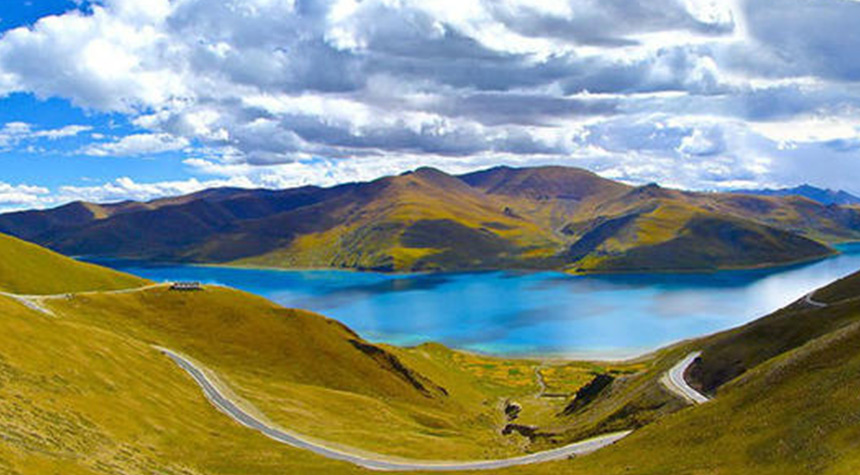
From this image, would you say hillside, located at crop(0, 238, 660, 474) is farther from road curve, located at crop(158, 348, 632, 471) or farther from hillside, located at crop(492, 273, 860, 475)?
hillside, located at crop(492, 273, 860, 475)

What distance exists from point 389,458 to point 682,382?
2085 inches

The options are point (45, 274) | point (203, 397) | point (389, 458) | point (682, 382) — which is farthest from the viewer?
point (45, 274)

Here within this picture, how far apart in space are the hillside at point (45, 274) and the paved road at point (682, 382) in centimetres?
13387

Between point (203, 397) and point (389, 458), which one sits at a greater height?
point (203, 397)

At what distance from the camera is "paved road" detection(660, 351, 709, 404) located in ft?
287

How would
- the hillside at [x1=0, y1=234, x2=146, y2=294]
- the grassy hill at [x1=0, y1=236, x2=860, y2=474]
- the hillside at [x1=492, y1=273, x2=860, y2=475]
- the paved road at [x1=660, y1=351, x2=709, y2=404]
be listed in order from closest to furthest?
the hillside at [x1=492, y1=273, x2=860, y2=475] → the grassy hill at [x1=0, y1=236, x2=860, y2=474] → the paved road at [x1=660, y1=351, x2=709, y2=404] → the hillside at [x1=0, y1=234, x2=146, y2=294]

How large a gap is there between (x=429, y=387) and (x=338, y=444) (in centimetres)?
6160

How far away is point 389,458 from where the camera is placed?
74688mm

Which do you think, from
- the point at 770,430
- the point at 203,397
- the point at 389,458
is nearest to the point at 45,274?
the point at 203,397

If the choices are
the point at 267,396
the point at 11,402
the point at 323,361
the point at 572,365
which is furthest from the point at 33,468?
the point at 572,365

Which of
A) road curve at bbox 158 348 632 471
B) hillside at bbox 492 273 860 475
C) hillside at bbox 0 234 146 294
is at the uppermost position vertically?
hillside at bbox 0 234 146 294

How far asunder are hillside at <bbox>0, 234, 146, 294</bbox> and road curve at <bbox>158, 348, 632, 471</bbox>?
76.7 meters

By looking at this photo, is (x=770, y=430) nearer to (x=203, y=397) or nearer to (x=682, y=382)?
(x=682, y=382)

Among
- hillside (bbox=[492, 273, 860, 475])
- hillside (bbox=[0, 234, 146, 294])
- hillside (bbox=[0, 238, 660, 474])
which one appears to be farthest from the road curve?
hillside (bbox=[0, 234, 146, 294])
